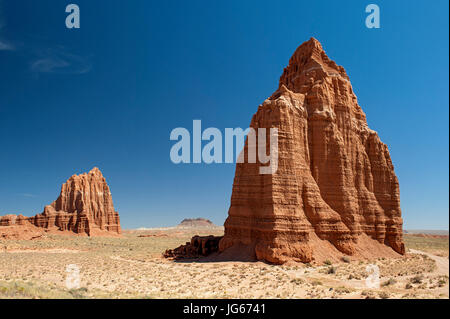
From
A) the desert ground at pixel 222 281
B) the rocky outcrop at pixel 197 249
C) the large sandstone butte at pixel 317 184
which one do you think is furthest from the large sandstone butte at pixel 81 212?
the large sandstone butte at pixel 317 184

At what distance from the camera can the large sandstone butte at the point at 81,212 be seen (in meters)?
80.5

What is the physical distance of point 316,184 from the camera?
33.9 m

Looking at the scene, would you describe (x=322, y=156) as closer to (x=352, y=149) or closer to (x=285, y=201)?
(x=352, y=149)

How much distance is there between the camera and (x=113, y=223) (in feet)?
318

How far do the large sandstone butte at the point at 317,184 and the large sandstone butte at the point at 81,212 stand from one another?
60.5 meters

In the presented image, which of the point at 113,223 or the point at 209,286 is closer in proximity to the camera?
the point at 209,286

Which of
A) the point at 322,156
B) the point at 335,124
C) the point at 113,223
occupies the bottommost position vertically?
the point at 113,223

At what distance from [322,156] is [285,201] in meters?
8.51

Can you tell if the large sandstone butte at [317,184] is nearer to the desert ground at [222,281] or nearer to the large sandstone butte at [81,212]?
the desert ground at [222,281]

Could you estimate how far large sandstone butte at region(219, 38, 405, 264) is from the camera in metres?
A: 30.4

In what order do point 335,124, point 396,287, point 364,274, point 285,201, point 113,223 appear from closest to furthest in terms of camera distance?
point 396,287 → point 364,274 → point 285,201 → point 335,124 → point 113,223

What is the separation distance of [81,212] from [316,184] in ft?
234
